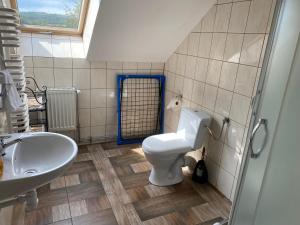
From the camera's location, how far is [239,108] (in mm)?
1978

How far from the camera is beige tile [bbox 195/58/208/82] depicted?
2.36 m

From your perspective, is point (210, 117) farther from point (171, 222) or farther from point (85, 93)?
point (85, 93)

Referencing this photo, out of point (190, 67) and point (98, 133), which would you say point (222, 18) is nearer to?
point (190, 67)

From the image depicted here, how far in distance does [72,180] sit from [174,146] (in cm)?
108

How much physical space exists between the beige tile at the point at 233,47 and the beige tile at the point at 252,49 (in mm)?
45

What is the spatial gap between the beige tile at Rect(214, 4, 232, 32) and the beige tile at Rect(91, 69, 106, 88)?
1.41 m

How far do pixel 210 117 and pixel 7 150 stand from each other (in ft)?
5.62

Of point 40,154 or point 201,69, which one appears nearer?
point 40,154

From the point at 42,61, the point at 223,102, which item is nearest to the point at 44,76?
the point at 42,61

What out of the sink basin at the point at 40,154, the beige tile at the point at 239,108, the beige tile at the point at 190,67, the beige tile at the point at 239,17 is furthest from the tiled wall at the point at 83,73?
the sink basin at the point at 40,154

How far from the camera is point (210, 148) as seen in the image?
237cm

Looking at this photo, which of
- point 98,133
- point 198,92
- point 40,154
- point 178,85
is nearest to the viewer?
point 40,154

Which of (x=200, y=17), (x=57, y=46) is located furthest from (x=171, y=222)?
(x=57, y=46)

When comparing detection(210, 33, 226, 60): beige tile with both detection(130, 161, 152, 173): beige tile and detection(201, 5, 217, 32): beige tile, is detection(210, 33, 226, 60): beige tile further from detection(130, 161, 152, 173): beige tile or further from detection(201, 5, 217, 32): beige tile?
detection(130, 161, 152, 173): beige tile
